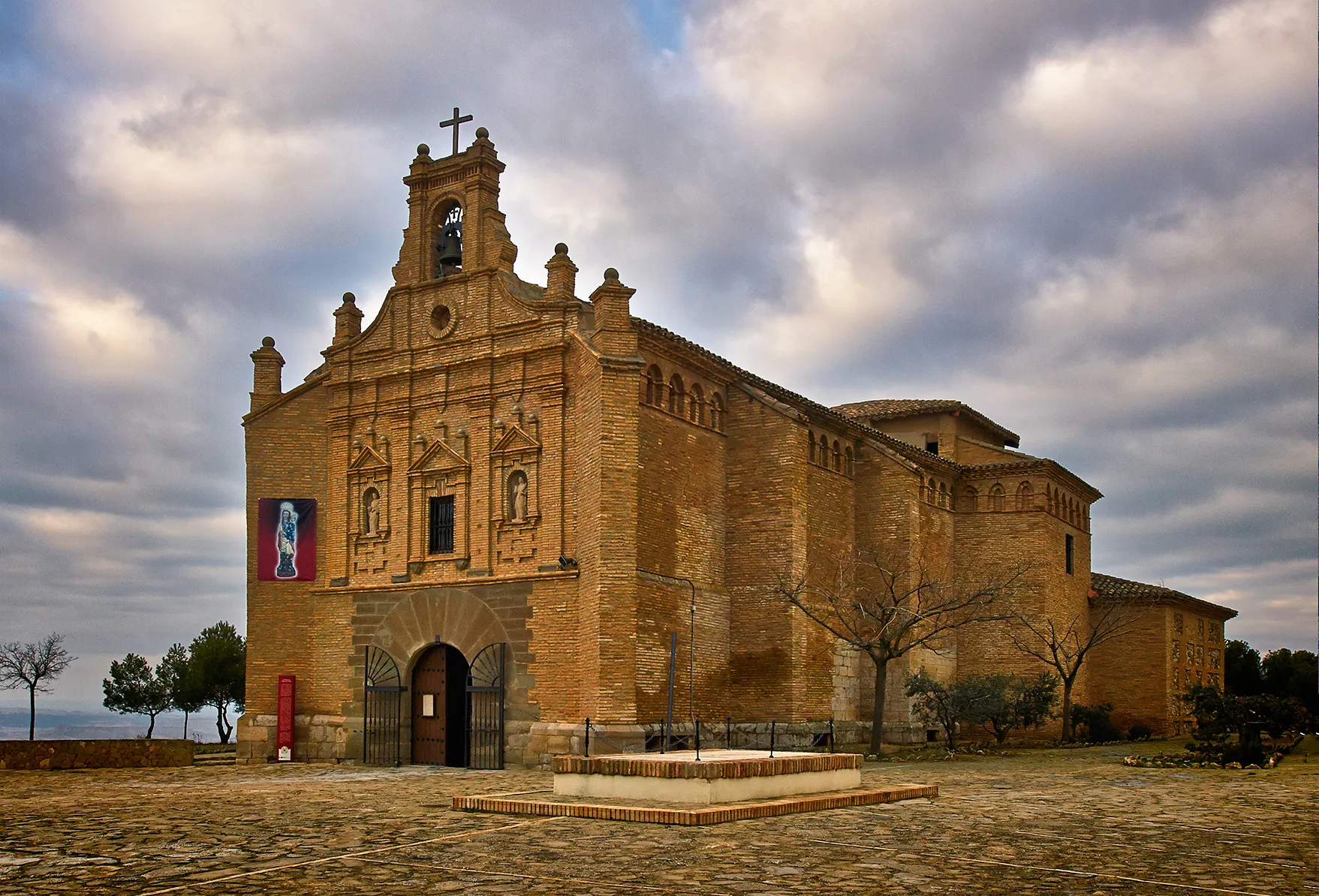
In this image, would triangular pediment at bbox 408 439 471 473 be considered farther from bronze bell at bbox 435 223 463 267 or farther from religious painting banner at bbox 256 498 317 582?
bronze bell at bbox 435 223 463 267

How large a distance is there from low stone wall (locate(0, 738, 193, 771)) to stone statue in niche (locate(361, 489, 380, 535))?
19.5ft

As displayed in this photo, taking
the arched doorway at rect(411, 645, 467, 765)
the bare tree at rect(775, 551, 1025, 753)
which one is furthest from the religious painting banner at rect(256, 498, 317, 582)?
the bare tree at rect(775, 551, 1025, 753)

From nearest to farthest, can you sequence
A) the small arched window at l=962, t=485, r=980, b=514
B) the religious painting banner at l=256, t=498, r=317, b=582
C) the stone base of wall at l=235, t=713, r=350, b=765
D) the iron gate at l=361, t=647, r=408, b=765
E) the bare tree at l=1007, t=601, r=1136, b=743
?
the iron gate at l=361, t=647, r=408, b=765, the stone base of wall at l=235, t=713, r=350, b=765, the religious painting banner at l=256, t=498, r=317, b=582, the bare tree at l=1007, t=601, r=1136, b=743, the small arched window at l=962, t=485, r=980, b=514

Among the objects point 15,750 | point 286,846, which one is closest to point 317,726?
point 15,750

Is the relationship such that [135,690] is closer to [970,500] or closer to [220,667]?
[220,667]

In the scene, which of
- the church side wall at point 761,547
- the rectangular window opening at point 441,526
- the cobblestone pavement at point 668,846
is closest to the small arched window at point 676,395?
the church side wall at point 761,547

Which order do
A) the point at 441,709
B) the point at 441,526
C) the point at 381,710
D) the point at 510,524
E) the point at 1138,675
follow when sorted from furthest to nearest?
the point at 1138,675, the point at 441,526, the point at 381,710, the point at 441,709, the point at 510,524

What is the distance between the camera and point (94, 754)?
25.4 metres

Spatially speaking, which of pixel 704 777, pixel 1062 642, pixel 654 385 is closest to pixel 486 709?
pixel 654 385

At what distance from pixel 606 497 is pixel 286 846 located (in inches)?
496

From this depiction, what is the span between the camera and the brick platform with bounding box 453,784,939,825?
13031mm

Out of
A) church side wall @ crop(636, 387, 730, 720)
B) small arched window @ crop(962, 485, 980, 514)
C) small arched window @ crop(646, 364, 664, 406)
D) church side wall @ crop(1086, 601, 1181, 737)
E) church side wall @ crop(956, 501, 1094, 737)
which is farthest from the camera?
church side wall @ crop(1086, 601, 1181, 737)

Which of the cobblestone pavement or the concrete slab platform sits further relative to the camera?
the concrete slab platform

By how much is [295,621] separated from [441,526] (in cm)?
426
